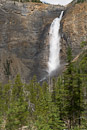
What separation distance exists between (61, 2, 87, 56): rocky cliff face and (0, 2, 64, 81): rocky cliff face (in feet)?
23.8

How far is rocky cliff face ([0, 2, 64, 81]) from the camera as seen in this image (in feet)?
176

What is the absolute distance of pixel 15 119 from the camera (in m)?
15.7

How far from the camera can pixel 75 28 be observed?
5169 centimetres

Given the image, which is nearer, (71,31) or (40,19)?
(71,31)

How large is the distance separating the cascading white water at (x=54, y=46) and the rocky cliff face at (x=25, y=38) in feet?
5.35

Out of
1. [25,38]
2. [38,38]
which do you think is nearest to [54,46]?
[38,38]

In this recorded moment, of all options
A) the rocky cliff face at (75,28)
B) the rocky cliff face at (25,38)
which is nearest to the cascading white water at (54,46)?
the rocky cliff face at (25,38)

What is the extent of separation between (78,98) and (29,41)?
151 feet

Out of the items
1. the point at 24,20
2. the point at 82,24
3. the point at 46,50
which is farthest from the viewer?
the point at 24,20

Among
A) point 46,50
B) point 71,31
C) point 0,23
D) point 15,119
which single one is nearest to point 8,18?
point 0,23

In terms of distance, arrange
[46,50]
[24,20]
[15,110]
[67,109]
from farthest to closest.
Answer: [24,20], [46,50], [15,110], [67,109]

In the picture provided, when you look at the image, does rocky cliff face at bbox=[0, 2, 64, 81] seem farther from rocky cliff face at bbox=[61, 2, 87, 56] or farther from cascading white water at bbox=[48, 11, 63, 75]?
rocky cliff face at bbox=[61, 2, 87, 56]

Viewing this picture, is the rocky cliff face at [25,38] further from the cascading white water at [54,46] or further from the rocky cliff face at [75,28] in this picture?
the rocky cliff face at [75,28]

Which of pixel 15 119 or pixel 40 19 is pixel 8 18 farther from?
pixel 15 119
